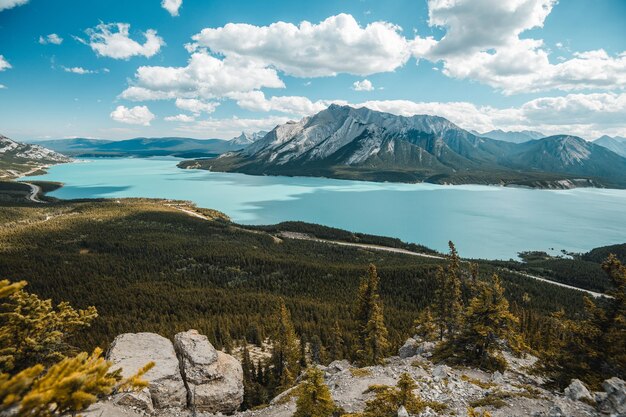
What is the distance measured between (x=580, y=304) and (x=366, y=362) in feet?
269

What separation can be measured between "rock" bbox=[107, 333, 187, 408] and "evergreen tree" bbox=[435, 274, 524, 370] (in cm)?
2254

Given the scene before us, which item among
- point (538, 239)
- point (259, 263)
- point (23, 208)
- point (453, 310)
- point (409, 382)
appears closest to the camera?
point (409, 382)

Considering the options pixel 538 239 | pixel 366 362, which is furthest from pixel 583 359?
pixel 538 239

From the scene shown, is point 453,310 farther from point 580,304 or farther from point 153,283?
point 153,283

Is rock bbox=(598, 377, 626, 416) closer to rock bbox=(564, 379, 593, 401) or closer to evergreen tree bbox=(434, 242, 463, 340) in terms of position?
rock bbox=(564, 379, 593, 401)

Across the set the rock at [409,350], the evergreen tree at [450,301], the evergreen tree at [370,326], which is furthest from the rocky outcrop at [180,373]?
the evergreen tree at [450,301]

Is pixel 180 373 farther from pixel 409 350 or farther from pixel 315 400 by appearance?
pixel 409 350

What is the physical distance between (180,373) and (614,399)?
27322 millimetres

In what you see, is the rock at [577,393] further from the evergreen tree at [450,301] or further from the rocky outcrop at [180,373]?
the rocky outcrop at [180,373]

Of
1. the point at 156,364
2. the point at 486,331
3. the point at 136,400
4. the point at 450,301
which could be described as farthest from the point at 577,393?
the point at 156,364

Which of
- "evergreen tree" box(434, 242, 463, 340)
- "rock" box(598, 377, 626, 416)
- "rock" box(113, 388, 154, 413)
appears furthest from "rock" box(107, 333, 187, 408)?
"evergreen tree" box(434, 242, 463, 340)

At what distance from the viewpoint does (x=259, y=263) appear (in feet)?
368

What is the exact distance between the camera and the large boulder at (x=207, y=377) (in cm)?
2538

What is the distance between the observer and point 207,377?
87.5ft
